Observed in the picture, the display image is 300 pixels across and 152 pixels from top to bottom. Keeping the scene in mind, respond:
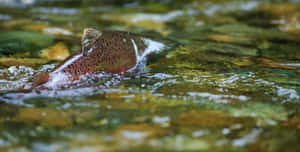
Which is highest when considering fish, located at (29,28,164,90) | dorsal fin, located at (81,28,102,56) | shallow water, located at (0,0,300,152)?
dorsal fin, located at (81,28,102,56)

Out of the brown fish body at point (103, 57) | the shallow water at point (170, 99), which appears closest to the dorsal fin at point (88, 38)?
the brown fish body at point (103, 57)

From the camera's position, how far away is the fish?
215 centimetres

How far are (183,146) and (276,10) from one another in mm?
6089

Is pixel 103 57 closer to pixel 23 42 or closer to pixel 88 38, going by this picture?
pixel 88 38

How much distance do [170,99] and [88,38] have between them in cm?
104

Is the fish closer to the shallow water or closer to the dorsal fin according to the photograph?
the dorsal fin

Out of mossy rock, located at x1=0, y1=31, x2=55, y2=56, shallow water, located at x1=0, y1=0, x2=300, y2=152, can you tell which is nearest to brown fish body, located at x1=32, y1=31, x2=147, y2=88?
shallow water, located at x1=0, y1=0, x2=300, y2=152

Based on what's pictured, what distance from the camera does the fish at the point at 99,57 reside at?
7.06 ft

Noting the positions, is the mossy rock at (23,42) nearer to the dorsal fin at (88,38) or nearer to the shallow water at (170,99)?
the shallow water at (170,99)

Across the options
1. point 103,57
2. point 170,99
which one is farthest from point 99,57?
point 170,99

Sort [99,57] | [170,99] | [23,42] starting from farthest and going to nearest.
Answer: [23,42] < [99,57] < [170,99]

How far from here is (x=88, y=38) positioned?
260 centimetres

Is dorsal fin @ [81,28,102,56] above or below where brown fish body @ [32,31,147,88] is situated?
above

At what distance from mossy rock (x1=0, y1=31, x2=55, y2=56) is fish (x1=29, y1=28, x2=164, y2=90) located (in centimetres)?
103
